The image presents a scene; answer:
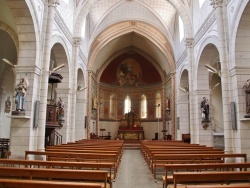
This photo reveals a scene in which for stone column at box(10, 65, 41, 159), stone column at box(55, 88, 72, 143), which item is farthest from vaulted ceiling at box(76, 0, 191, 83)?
stone column at box(10, 65, 41, 159)

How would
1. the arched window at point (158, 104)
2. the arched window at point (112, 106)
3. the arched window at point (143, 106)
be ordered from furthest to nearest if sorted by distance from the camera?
1. the arched window at point (143, 106)
2. the arched window at point (112, 106)
3. the arched window at point (158, 104)

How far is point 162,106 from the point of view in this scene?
27984 millimetres

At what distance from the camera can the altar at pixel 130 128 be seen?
26.6 meters

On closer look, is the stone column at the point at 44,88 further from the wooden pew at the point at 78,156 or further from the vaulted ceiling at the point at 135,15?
the vaulted ceiling at the point at 135,15

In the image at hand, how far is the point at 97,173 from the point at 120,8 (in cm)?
1957

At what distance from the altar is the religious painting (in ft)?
15.0

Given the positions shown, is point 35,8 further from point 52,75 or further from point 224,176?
point 224,176

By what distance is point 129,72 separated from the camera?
30.9m

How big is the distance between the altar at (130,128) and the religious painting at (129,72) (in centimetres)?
456

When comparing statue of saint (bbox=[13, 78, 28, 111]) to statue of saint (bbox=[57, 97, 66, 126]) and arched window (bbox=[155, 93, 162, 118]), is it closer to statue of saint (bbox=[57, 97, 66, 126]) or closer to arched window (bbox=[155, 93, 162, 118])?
statue of saint (bbox=[57, 97, 66, 126])

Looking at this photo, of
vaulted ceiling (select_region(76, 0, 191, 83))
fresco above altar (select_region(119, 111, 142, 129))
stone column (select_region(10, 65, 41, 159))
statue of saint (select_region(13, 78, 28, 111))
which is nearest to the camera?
statue of saint (select_region(13, 78, 28, 111))

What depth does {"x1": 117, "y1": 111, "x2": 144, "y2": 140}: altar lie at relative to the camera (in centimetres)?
2662

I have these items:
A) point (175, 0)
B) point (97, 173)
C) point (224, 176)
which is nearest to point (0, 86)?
point (175, 0)

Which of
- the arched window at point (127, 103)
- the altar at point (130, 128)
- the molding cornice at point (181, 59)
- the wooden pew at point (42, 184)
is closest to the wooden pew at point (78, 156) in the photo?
the wooden pew at point (42, 184)
